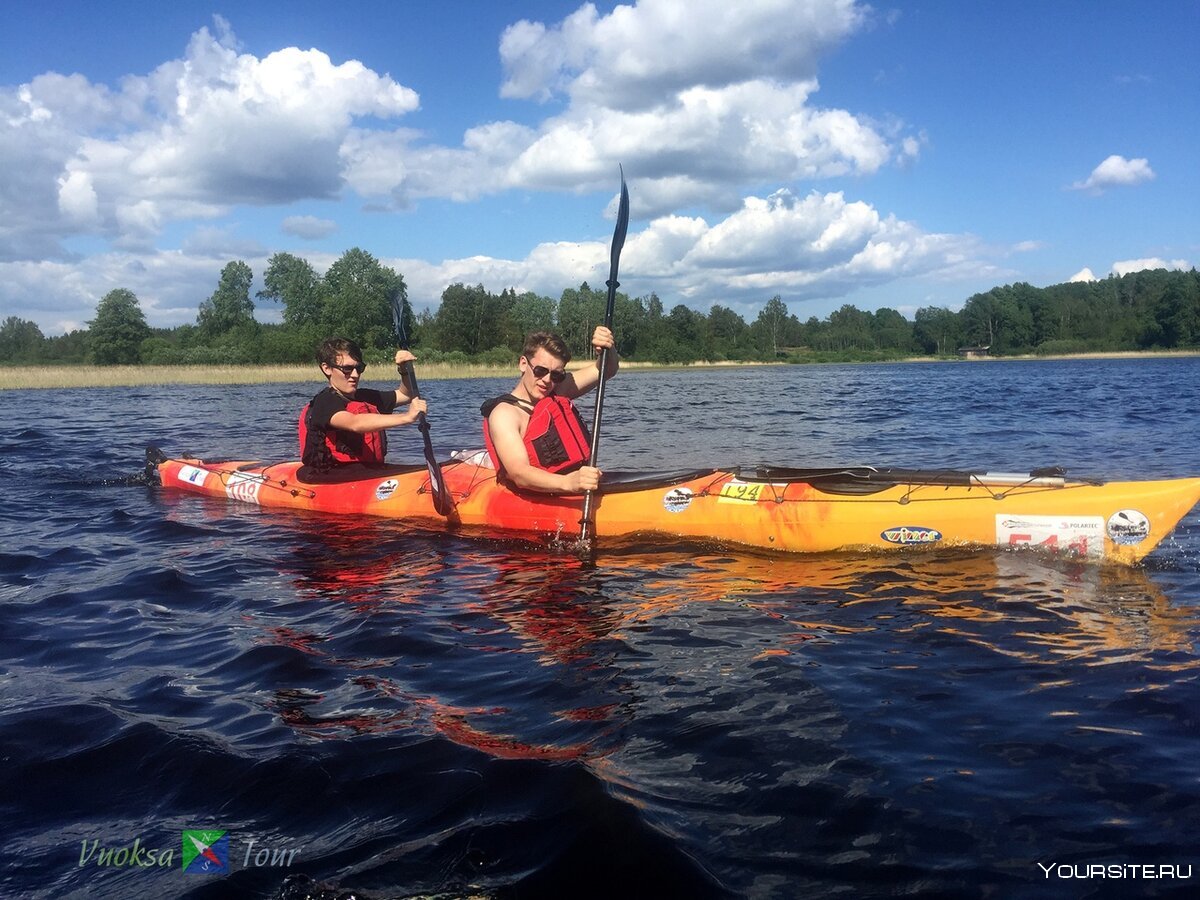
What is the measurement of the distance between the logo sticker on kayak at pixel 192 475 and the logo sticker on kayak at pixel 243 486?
0.54 m

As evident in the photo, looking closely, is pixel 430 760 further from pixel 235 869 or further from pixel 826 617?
pixel 826 617

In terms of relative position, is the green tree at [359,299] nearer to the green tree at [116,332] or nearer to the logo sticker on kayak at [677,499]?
the green tree at [116,332]

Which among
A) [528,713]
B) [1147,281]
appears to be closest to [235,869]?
[528,713]

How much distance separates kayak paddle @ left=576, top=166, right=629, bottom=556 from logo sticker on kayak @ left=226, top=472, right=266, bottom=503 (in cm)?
377

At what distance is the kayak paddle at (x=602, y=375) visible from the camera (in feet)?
20.2

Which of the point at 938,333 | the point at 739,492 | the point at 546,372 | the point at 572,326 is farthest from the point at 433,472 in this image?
the point at 938,333

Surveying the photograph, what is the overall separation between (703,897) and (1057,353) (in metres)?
92.7

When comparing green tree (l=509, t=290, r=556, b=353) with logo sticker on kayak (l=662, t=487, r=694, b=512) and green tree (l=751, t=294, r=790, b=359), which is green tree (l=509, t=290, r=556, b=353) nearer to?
green tree (l=751, t=294, r=790, b=359)

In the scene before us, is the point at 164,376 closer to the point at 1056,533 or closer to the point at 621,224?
the point at 621,224

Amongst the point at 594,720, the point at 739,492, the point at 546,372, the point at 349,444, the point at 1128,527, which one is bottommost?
the point at 594,720

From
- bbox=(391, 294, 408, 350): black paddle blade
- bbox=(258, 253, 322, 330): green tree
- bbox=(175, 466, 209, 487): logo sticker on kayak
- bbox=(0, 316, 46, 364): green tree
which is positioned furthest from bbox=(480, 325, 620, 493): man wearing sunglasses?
bbox=(0, 316, 46, 364): green tree

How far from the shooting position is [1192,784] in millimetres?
2732

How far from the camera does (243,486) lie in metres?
8.66

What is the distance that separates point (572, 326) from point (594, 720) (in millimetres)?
76167
